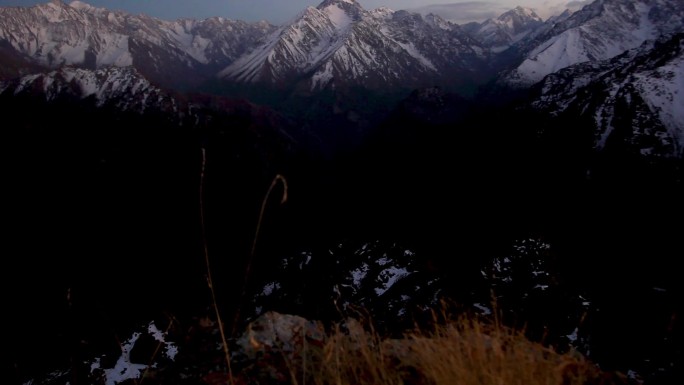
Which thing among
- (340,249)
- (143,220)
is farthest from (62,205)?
(340,249)

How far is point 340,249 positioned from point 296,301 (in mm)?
17005

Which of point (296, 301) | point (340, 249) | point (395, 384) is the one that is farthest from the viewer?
point (340, 249)

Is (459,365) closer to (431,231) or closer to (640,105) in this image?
(431,231)

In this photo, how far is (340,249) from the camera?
76.4 meters

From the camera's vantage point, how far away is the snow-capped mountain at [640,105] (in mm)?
106375

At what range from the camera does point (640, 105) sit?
117438mm

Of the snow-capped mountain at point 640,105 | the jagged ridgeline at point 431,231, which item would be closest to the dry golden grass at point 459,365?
the jagged ridgeline at point 431,231

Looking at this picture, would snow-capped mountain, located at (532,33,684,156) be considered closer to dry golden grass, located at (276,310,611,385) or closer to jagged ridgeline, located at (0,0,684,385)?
jagged ridgeline, located at (0,0,684,385)

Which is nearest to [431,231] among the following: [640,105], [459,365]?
[640,105]

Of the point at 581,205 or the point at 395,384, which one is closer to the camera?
the point at 395,384

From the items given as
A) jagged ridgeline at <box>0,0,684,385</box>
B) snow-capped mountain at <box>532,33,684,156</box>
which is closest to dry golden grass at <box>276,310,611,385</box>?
jagged ridgeline at <box>0,0,684,385</box>

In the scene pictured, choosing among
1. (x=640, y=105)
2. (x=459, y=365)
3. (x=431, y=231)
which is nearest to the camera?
(x=459, y=365)

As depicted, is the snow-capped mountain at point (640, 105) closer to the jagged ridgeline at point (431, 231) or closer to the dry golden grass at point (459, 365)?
the jagged ridgeline at point (431, 231)

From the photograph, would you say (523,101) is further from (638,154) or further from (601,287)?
(601,287)
